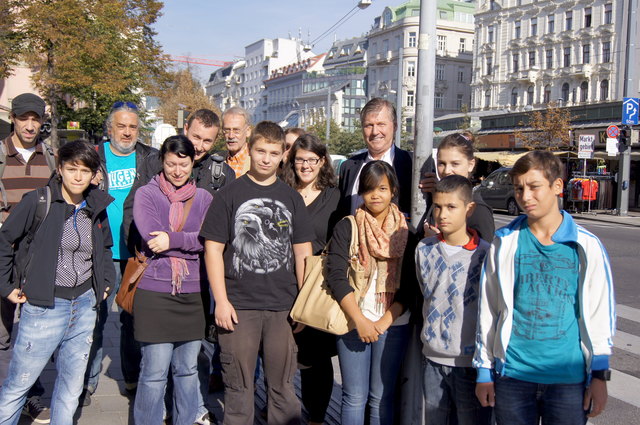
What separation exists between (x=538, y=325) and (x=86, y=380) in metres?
3.37

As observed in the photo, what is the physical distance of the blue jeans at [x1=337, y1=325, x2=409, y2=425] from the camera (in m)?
3.44

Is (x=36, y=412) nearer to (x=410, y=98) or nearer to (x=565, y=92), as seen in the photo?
(x=565, y=92)

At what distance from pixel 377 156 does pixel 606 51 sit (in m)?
51.8

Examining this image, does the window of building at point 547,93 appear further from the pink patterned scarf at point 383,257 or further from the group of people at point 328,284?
the pink patterned scarf at point 383,257

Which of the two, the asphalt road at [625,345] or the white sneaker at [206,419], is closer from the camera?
the white sneaker at [206,419]

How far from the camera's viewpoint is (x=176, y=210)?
12.3 feet

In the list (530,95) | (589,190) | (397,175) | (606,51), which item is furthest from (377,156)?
(530,95)

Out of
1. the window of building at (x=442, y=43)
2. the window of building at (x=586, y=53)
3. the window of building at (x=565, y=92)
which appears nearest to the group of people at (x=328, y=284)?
the window of building at (x=586, y=53)

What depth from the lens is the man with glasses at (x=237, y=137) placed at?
16.4 ft

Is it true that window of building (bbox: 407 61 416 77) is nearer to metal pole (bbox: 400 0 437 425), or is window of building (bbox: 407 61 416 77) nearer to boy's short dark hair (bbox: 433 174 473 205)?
metal pole (bbox: 400 0 437 425)

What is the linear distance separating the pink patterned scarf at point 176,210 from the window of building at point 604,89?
5168cm

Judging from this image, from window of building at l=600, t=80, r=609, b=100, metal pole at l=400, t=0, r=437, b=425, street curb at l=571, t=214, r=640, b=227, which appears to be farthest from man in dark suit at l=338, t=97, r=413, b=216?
window of building at l=600, t=80, r=609, b=100

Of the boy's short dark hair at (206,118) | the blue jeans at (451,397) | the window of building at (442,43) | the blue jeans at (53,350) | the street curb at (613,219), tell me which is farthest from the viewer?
the window of building at (442,43)

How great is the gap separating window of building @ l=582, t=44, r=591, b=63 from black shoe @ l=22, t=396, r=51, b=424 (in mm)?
54089
